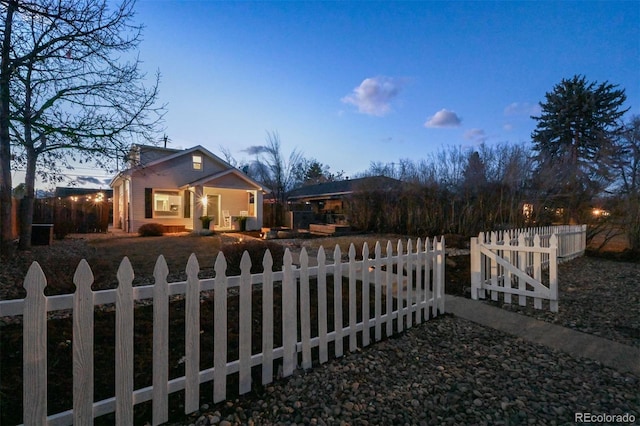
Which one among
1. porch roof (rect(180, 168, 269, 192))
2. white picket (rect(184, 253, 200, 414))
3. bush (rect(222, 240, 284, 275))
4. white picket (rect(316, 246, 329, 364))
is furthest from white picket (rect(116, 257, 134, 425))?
porch roof (rect(180, 168, 269, 192))

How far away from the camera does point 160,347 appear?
191 centimetres

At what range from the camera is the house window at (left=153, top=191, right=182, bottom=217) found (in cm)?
1620

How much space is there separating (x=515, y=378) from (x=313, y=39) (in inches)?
366

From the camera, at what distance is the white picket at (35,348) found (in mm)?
1520

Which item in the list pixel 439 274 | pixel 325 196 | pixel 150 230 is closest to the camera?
pixel 439 274

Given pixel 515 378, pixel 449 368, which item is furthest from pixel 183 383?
pixel 515 378

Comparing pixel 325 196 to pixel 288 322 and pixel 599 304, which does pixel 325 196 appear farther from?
pixel 288 322

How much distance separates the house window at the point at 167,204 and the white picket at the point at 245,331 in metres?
16.0

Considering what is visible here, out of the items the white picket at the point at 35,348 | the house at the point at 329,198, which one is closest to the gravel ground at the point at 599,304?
the white picket at the point at 35,348

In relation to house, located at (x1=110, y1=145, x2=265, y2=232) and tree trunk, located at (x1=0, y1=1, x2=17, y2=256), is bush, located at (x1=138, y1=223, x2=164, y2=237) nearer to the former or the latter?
house, located at (x1=110, y1=145, x2=265, y2=232)

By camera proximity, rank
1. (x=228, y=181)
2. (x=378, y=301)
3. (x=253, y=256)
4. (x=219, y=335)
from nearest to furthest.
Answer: (x=219, y=335)
(x=378, y=301)
(x=253, y=256)
(x=228, y=181)

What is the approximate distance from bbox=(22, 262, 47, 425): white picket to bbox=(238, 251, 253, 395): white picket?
112 centimetres

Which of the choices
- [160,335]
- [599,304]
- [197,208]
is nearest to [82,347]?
[160,335]

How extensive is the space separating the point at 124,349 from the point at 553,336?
13.8ft
